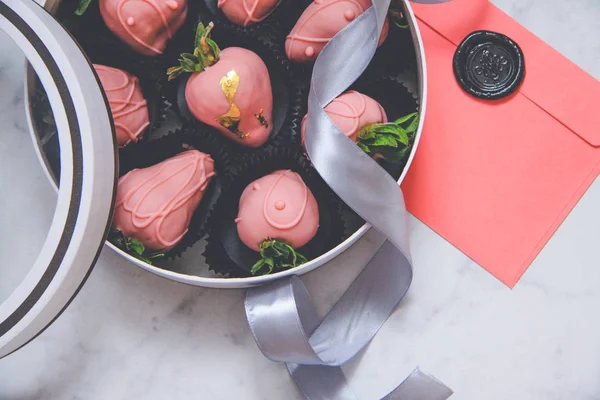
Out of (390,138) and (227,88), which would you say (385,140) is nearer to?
(390,138)

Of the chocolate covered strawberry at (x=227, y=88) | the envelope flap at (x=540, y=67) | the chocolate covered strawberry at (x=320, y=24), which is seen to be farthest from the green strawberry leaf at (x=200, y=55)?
the envelope flap at (x=540, y=67)

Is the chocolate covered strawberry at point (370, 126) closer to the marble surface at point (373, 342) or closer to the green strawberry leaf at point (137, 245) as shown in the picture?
the marble surface at point (373, 342)

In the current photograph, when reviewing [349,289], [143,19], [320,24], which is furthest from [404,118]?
[143,19]

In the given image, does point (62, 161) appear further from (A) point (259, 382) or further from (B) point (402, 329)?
(B) point (402, 329)

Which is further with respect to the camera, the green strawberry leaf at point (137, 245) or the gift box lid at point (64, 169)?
the green strawberry leaf at point (137, 245)

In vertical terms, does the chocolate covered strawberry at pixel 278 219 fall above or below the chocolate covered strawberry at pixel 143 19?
below

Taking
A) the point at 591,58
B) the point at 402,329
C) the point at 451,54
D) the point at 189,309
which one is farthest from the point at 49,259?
the point at 591,58

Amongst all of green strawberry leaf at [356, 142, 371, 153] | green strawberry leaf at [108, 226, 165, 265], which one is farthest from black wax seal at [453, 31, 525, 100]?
green strawberry leaf at [108, 226, 165, 265]
